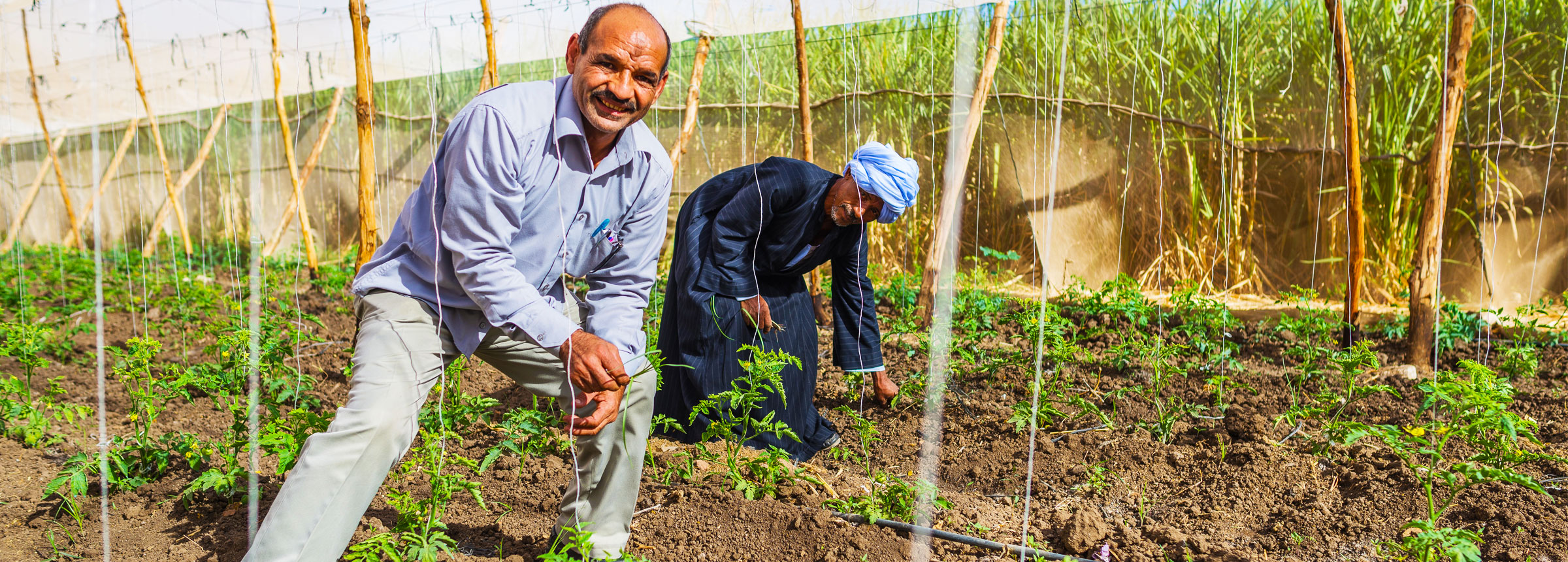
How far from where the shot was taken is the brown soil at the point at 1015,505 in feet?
6.72

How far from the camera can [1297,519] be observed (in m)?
2.19

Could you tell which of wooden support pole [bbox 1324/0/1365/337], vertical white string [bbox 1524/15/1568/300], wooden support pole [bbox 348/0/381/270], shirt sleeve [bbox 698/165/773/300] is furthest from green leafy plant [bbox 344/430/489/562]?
vertical white string [bbox 1524/15/1568/300]

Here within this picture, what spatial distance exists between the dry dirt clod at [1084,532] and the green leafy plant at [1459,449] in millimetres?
559

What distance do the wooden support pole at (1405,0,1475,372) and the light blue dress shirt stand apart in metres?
3.17

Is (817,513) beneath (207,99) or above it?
beneath

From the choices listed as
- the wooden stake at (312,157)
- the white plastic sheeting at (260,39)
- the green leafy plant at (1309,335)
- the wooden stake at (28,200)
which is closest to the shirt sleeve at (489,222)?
the green leafy plant at (1309,335)

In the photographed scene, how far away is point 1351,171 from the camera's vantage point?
377 cm

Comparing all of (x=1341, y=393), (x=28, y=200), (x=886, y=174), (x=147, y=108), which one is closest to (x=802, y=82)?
(x=886, y=174)

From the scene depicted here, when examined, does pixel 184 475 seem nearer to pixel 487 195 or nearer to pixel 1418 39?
pixel 487 195

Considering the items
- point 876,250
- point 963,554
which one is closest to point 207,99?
point 876,250

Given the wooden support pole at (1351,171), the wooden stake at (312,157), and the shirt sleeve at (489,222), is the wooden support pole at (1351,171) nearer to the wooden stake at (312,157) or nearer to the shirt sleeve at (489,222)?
the shirt sleeve at (489,222)

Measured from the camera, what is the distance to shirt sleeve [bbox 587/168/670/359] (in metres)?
1.89

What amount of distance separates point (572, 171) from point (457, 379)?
4.07 feet

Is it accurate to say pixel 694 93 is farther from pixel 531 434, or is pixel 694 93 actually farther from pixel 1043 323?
pixel 1043 323
